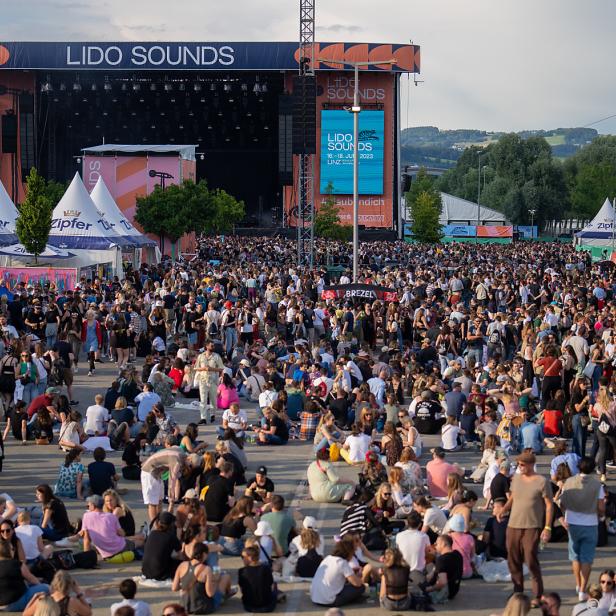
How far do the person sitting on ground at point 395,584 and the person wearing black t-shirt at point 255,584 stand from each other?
923 millimetres

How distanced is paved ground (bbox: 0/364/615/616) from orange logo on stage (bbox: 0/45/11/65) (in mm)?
65215

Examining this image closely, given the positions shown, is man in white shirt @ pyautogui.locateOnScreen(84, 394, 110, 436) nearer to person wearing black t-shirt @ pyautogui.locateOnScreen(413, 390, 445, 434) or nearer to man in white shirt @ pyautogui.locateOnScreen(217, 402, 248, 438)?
man in white shirt @ pyautogui.locateOnScreen(217, 402, 248, 438)

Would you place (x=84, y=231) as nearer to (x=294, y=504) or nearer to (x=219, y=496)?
(x=294, y=504)

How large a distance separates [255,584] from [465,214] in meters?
111

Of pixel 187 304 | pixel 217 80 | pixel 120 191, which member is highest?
pixel 217 80

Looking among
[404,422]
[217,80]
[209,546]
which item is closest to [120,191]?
[217,80]

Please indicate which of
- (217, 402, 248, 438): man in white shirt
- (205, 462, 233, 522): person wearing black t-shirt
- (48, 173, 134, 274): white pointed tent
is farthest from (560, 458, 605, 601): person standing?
(48, 173, 134, 274): white pointed tent

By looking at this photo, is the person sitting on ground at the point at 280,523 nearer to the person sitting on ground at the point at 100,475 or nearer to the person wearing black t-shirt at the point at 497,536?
the person wearing black t-shirt at the point at 497,536

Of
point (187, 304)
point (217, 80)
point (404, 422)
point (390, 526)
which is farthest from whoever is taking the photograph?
point (217, 80)

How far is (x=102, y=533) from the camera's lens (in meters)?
11.1

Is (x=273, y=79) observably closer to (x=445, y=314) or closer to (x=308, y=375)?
(x=445, y=314)

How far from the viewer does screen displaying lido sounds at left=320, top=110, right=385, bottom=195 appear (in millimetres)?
79000

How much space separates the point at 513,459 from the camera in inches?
564

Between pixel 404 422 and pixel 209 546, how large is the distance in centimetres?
538
